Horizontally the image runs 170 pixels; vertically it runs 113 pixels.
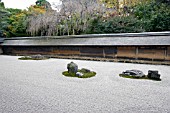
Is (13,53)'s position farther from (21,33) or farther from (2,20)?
(2,20)

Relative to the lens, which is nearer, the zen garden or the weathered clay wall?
the zen garden

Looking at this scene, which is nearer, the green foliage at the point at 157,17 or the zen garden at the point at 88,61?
the zen garden at the point at 88,61

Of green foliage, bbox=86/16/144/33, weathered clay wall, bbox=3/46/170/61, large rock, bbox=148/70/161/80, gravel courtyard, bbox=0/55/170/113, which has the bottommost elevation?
gravel courtyard, bbox=0/55/170/113

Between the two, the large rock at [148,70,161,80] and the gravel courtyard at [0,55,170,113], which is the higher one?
the large rock at [148,70,161,80]

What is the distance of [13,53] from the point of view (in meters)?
15.6

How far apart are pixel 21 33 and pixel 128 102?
1882cm

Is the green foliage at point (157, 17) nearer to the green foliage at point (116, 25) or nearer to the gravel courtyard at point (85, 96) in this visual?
the green foliage at point (116, 25)

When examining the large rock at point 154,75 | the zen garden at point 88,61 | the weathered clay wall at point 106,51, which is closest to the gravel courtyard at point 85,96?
the zen garden at point 88,61

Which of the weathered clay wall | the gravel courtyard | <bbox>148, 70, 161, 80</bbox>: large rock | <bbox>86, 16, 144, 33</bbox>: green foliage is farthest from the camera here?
<bbox>86, 16, 144, 33</bbox>: green foliage

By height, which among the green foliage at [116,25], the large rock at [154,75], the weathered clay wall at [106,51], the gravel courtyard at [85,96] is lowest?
the gravel courtyard at [85,96]

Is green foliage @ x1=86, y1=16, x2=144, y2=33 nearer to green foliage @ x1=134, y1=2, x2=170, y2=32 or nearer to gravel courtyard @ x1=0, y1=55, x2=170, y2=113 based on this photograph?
green foliage @ x1=134, y1=2, x2=170, y2=32

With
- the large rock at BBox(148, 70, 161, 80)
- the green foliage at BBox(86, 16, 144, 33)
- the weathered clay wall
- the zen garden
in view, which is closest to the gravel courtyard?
the zen garden

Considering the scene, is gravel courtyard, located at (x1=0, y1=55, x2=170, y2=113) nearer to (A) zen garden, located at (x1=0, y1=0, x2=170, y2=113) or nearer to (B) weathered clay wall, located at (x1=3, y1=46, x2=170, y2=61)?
(A) zen garden, located at (x1=0, y1=0, x2=170, y2=113)

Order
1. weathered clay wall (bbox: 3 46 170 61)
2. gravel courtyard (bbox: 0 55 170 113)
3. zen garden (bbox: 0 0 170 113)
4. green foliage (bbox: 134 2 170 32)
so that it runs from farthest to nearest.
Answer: green foliage (bbox: 134 2 170 32)
weathered clay wall (bbox: 3 46 170 61)
zen garden (bbox: 0 0 170 113)
gravel courtyard (bbox: 0 55 170 113)
